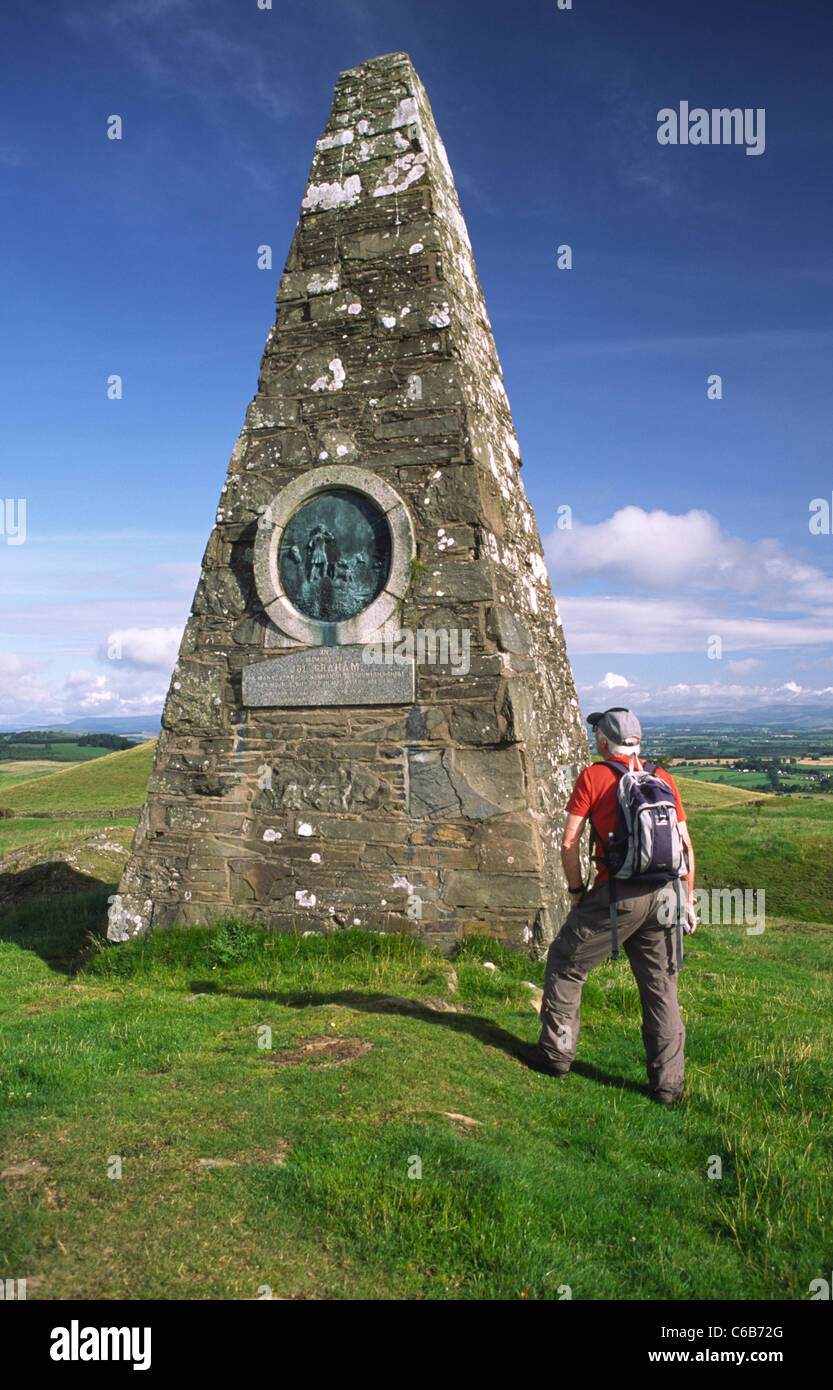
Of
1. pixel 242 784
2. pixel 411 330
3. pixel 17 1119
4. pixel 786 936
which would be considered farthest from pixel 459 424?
pixel 786 936

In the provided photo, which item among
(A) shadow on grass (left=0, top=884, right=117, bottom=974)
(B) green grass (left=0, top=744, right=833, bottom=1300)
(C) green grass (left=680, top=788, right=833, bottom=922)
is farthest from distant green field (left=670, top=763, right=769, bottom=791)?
(B) green grass (left=0, top=744, right=833, bottom=1300)

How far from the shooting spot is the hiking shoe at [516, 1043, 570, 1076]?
532 cm

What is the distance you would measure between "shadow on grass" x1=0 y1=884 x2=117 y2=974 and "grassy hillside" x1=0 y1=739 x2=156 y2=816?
43.0 feet

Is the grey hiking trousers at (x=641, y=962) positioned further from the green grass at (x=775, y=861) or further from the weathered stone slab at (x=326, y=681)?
the green grass at (x=775, y=861)

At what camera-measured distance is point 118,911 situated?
891cm

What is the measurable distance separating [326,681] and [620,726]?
3856 millimetres

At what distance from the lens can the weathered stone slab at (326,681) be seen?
820cm

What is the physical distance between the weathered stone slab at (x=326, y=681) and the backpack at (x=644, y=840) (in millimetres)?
3448

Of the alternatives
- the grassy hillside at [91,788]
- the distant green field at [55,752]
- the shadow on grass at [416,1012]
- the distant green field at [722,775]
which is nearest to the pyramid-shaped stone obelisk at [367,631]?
the shadow on grass at [416,1012]

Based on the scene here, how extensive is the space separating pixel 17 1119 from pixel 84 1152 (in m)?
0.70

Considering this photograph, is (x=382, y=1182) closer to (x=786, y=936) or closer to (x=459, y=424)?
(x=459, y=424)

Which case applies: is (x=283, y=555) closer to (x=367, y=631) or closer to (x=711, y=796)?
(x=367, y=631)

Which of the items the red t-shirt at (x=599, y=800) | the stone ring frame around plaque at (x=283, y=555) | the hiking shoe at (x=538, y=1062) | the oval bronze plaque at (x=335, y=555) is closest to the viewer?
the red t-shirt at (x=599, y=800)

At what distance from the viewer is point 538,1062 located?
5.43 m
